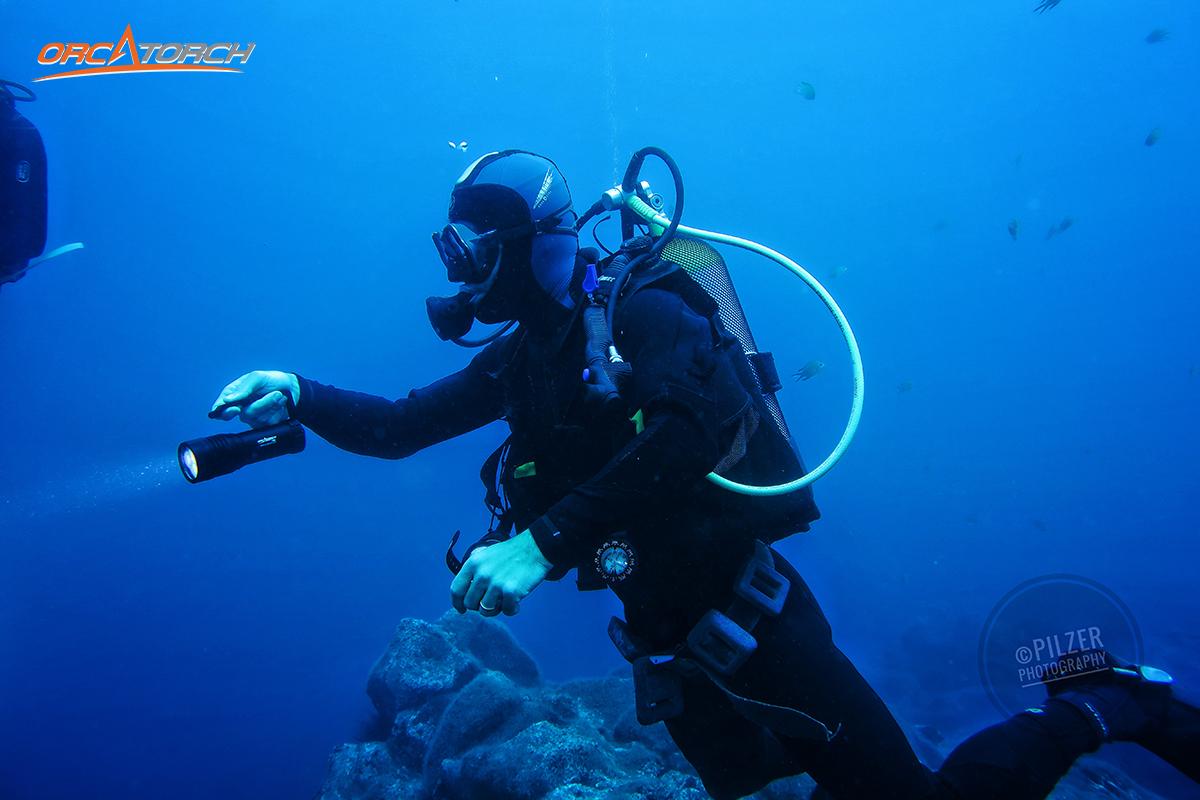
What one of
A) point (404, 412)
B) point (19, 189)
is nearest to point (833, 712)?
point (404, 412)

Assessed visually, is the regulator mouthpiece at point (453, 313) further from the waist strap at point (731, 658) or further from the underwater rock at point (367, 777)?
the underwater rock at point (367, 777)

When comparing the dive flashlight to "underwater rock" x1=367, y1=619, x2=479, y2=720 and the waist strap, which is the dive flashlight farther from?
"underwater rock" x1=367, y1=619, x2=479, y2=720

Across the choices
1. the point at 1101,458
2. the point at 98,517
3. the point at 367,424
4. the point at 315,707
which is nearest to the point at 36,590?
the point at 98,517

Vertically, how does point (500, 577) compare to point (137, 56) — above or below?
below

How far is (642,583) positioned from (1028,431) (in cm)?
7563

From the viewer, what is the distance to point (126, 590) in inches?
1230

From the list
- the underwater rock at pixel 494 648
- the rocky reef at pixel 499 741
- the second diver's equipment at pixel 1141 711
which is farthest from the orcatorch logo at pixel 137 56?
the second diver's equipment at pixel 1141 711

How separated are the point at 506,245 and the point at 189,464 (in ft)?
5.01

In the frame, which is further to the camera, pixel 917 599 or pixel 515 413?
pixel 917 599

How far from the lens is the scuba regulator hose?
7.18 ft

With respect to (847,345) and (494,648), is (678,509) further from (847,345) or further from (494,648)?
(494,648)

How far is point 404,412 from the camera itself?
309cm

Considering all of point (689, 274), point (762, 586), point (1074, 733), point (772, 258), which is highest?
point (772, 258)

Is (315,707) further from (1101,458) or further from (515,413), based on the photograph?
(1101,458)
